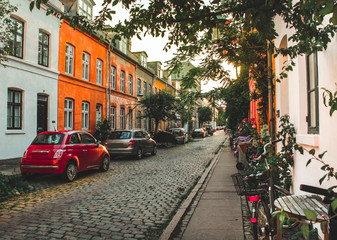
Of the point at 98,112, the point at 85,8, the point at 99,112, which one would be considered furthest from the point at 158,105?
the point at 85,8

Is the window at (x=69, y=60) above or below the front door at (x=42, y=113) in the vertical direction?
above

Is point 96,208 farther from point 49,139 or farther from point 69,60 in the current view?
point 69,60

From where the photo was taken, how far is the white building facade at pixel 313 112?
3.20 metres

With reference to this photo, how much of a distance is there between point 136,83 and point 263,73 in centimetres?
2233

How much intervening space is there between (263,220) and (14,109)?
1318 cm

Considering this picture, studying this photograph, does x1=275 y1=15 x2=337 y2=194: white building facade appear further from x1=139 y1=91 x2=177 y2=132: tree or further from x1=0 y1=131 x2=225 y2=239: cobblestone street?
x1=139 y1=91 x2=177 y2=132: tree

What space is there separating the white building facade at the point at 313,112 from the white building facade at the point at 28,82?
37.9 ft

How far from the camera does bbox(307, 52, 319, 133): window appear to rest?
411 centimetres

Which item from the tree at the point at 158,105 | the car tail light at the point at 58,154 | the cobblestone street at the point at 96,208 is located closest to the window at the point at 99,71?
the tree at the point at 158,105

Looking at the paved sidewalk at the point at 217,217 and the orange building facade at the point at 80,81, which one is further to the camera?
the orange building facade at the point at 80,81

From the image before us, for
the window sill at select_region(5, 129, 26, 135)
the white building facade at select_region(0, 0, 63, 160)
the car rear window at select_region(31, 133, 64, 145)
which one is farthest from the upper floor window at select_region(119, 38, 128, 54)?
the car rear window at select_region(31, 133, 64, 145)

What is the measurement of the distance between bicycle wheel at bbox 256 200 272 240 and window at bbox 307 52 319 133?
151 cm

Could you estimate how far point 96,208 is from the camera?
19.2 feet

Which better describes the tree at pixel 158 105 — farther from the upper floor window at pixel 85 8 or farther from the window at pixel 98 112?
the upper floor window at pixel 85 8
